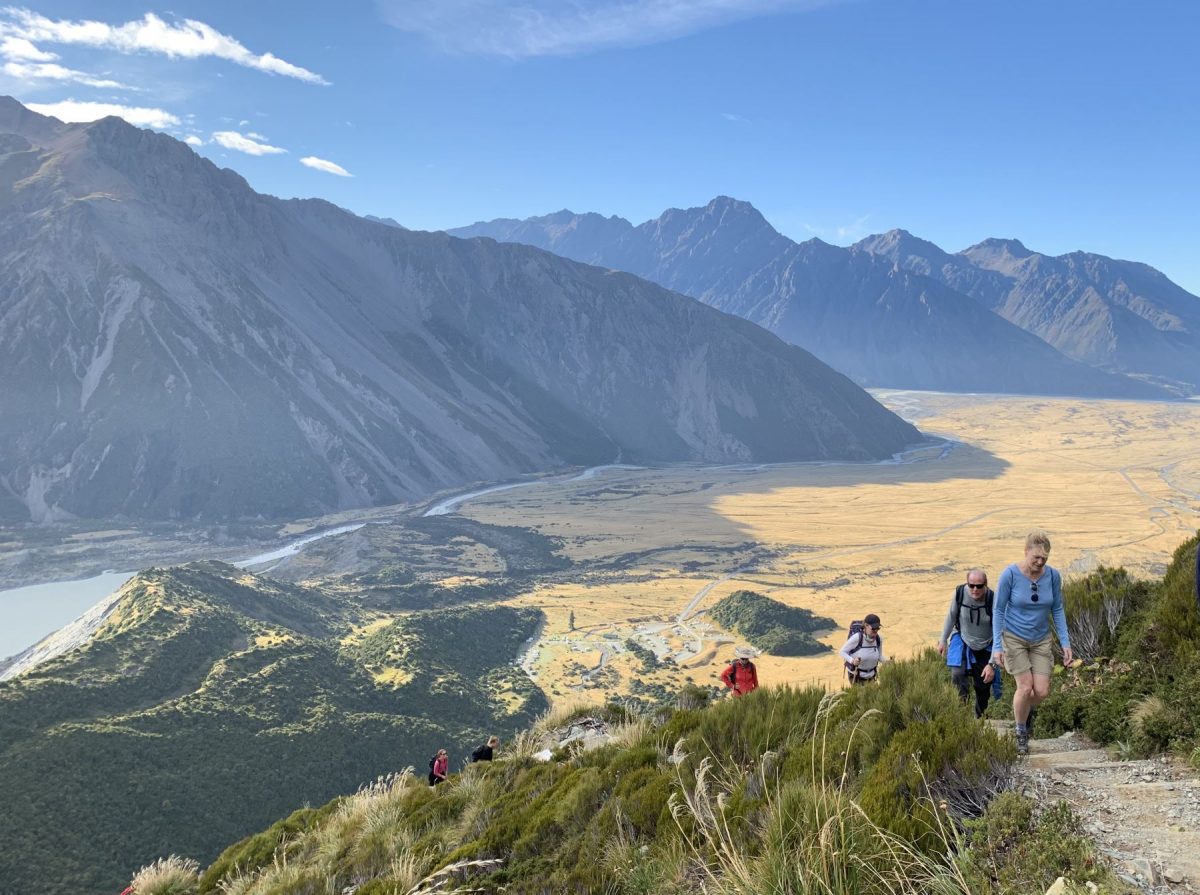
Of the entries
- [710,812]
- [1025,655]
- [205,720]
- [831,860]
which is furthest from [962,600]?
[205,720]

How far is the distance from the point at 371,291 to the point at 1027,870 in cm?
14805

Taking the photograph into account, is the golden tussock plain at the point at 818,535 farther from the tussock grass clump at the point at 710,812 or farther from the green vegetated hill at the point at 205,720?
the tussock grass clump at the point at 710,812

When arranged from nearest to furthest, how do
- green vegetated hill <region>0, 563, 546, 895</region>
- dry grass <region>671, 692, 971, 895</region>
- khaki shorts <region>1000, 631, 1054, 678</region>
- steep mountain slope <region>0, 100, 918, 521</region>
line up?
dry grass <region>671, 692, 971, 895</region>, khaki shorts <region>1000, 631, 1054, 678</region>, green vegetated hill <region>0, 563, 546, 895</region>, steep mountain slope <region>0, 100, 918, 521</region>

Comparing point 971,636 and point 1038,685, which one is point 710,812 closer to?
point 1038,685

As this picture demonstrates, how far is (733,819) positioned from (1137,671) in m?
5.16

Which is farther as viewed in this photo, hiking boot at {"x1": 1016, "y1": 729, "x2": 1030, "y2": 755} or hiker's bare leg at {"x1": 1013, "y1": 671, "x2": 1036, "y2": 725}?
hiker's bare leg at {"x1": 1013, "y1": 671, "x2": 1036, "y2": 725}

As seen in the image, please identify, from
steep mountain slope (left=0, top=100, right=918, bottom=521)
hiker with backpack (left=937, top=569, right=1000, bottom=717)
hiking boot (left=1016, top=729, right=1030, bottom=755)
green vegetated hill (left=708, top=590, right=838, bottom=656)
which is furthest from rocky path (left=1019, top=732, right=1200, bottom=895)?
steep mountain slope (left=0, top=100, right=918, bottom=521)

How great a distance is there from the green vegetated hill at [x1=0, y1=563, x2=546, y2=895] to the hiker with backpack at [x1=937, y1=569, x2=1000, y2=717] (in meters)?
20.8

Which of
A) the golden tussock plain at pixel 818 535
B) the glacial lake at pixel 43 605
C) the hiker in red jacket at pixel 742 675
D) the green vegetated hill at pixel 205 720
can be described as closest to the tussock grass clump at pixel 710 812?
the hiker in red jacket at pixel 742 675

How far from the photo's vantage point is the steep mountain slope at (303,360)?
88250 mm

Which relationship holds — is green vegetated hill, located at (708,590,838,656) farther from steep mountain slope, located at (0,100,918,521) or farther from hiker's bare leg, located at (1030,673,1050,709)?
steep mountain slope, located at (0,100,918,521)

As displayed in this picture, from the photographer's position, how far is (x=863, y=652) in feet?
33.4

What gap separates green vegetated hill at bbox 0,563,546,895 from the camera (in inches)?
799

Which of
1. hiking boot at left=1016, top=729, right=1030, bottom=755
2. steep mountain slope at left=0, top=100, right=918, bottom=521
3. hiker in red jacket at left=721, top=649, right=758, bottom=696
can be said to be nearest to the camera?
hiking boot at left=1016, top=729, right=1030, bottom=755
